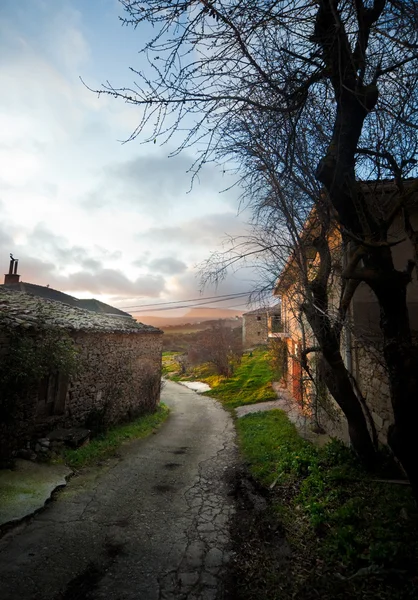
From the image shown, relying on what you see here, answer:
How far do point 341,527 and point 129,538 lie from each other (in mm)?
2937

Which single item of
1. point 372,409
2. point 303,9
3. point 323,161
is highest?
point 303,9

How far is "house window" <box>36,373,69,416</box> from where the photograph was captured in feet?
27.6

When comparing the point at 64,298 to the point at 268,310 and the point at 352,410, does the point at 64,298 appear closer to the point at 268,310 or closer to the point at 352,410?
the point at 268,310

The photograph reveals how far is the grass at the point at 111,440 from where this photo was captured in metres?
7.69

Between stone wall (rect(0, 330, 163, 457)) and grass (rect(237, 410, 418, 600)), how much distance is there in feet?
17.5

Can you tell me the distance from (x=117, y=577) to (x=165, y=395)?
16.6 metres

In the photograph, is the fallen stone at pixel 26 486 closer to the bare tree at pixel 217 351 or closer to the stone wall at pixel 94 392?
the stone wall at pixel 94 392

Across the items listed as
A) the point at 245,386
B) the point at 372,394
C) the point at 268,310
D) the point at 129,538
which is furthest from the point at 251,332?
the point at 129,538

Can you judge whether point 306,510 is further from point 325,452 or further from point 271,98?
point 271,98

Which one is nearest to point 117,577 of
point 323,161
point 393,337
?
point 393,337

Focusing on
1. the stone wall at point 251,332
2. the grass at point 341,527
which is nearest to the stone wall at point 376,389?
the grass at point 341,527

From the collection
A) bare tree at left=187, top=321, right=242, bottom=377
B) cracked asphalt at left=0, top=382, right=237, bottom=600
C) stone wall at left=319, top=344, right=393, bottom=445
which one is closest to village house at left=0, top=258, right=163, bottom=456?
cracked asphalt at left=0, top=382, right=237, bottom=600

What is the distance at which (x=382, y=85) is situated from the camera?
4070 mm

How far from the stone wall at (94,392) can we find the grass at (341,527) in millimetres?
5344
